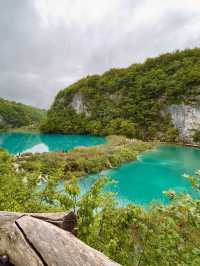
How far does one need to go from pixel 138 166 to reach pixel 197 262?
1875cm

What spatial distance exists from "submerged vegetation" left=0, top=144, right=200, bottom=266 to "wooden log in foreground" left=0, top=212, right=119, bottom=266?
2.58 ft

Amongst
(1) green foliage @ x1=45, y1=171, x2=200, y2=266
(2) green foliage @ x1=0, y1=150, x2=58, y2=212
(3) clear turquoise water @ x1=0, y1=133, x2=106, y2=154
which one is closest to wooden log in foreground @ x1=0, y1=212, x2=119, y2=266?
(1) green foliage @ x1=45, y1=171, x2=200, y2=266

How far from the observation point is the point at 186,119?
43.7 metres

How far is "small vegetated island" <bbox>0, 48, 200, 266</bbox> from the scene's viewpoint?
106 inches

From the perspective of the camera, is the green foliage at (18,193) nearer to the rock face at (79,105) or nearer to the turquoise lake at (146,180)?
the turquoise lake at (146,180)

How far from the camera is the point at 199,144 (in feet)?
128

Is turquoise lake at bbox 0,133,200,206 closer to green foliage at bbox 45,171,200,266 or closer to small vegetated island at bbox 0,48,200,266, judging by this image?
small vegetated island at bbox 0,48,200,266

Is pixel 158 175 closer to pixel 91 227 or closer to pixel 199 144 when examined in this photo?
pixel 91 227

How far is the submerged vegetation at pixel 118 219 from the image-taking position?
2412mm

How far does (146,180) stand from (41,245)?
50.8ft

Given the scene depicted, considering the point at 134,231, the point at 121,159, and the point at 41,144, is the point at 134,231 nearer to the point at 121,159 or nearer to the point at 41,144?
the point at 121,159

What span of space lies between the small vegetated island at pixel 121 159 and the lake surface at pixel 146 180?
1.70m

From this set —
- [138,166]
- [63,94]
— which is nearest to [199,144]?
[138,166]

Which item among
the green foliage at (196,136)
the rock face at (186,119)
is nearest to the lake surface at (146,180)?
the green foliage at (196,136)
